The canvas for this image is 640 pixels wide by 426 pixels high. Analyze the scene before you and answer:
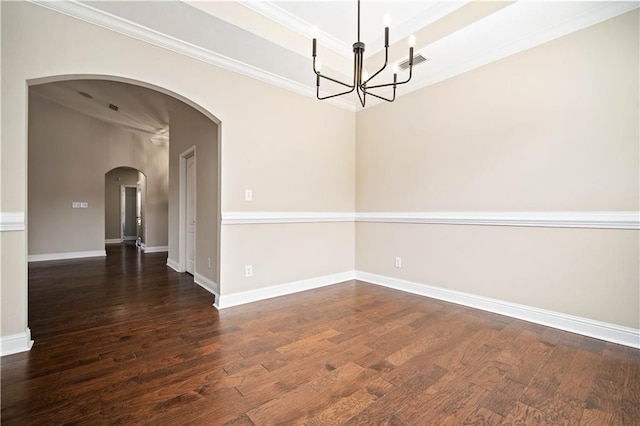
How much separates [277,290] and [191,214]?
2.19 meters

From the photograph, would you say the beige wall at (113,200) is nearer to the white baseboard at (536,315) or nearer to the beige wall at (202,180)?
the beige wall at (202,180)

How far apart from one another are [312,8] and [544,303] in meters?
3.61

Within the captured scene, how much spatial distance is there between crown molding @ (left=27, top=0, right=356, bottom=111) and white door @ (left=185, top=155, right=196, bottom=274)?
1883 millimetres

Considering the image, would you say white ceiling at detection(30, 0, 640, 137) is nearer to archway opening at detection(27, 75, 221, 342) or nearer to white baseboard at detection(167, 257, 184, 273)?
archway opening at detection(27, 75, 221, 342)

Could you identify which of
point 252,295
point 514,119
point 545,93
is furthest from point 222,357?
point 545,93

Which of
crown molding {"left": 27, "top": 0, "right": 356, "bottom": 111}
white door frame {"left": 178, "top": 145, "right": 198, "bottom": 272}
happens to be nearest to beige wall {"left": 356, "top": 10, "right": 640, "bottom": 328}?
crown molding {"left": 27, "top": 0, "right": 356, "bottom": 111}

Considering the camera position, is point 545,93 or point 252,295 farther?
point 252,295

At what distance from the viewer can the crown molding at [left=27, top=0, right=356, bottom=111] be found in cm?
226

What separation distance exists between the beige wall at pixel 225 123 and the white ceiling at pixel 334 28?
6.0 inches

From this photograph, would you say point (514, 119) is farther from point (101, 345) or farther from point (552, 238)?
point (101, 345)

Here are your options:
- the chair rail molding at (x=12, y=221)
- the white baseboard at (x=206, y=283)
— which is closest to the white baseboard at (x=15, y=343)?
the chair rail molding at (x=12, y=221)

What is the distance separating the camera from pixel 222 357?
82.4 inches

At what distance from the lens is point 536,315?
274 cm

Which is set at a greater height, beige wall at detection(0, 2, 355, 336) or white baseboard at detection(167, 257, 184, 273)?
beige wall at detection(0, 2, 355, 336)
